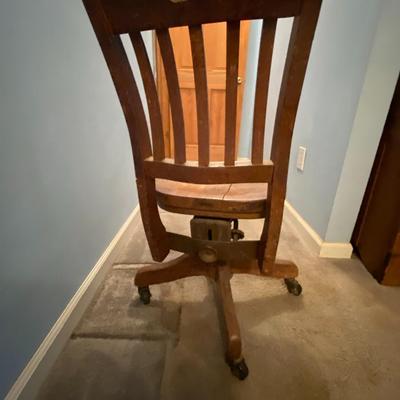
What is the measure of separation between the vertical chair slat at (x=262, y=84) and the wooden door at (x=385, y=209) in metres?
0.73

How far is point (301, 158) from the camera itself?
1.41m

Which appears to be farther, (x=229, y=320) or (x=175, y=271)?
(x=175, y=271)

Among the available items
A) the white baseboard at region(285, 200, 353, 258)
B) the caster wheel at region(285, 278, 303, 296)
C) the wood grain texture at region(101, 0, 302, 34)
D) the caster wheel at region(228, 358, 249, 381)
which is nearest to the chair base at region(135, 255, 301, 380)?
the caster wheel at region(285, 278, 303, 296)

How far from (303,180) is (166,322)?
40.0 inches

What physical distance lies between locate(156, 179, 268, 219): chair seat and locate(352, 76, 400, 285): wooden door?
611mm

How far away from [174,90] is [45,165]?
1.42 feet

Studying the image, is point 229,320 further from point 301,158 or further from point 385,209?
point 301,158

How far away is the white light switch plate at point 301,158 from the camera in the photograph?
1.38m

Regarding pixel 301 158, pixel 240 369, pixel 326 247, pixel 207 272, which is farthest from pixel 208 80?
pixel 240 369

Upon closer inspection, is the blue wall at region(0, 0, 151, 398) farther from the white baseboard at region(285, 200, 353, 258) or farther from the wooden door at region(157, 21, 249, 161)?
the wooden door at region(157, 21, 249, 161)

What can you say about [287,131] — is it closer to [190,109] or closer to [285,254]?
[285,254]

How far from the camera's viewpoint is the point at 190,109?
8.12 ft

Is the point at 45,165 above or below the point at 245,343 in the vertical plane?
above

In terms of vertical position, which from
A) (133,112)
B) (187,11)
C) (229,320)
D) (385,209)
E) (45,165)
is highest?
(187,11)
